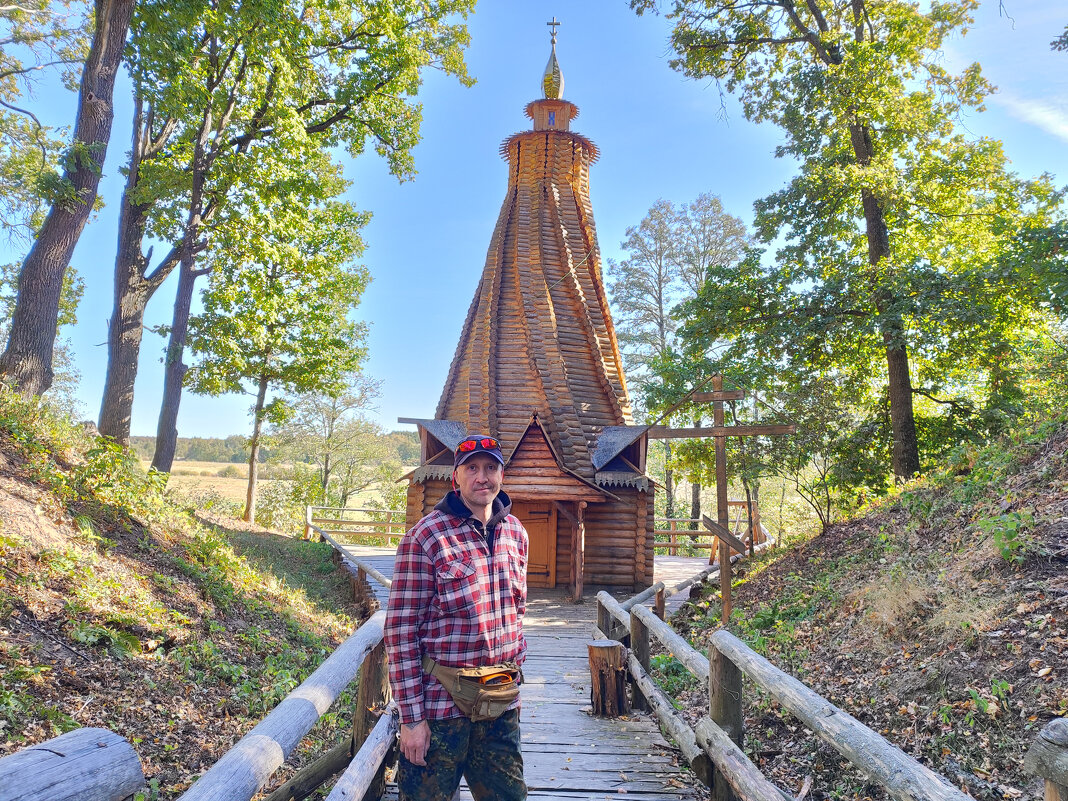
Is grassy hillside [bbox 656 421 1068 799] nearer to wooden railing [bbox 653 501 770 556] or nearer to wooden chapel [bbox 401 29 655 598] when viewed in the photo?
wooden chapel [bbox 401 29 655 598]

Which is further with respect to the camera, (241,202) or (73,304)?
(73,304)

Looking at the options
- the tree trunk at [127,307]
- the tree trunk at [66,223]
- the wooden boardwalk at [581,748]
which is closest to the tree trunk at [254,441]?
the tree trunk at [127,307]

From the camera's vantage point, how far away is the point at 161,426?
547 inches

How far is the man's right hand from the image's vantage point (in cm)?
272

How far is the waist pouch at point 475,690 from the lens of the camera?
276 centimetres

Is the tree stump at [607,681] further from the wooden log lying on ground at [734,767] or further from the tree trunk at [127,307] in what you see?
the tree trunk at [127,307]

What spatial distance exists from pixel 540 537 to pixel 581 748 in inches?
414

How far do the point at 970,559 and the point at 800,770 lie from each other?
308cm

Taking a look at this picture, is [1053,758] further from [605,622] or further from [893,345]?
[893,345]

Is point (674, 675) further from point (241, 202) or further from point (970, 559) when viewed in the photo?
point (241, 202)

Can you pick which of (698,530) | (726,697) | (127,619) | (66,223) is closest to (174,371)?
(66,223)

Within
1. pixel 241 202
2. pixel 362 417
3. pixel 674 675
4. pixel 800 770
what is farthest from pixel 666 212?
pixel 800 770

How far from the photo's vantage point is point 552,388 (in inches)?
634

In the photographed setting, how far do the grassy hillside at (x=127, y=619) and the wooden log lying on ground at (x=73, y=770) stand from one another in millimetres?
2464
